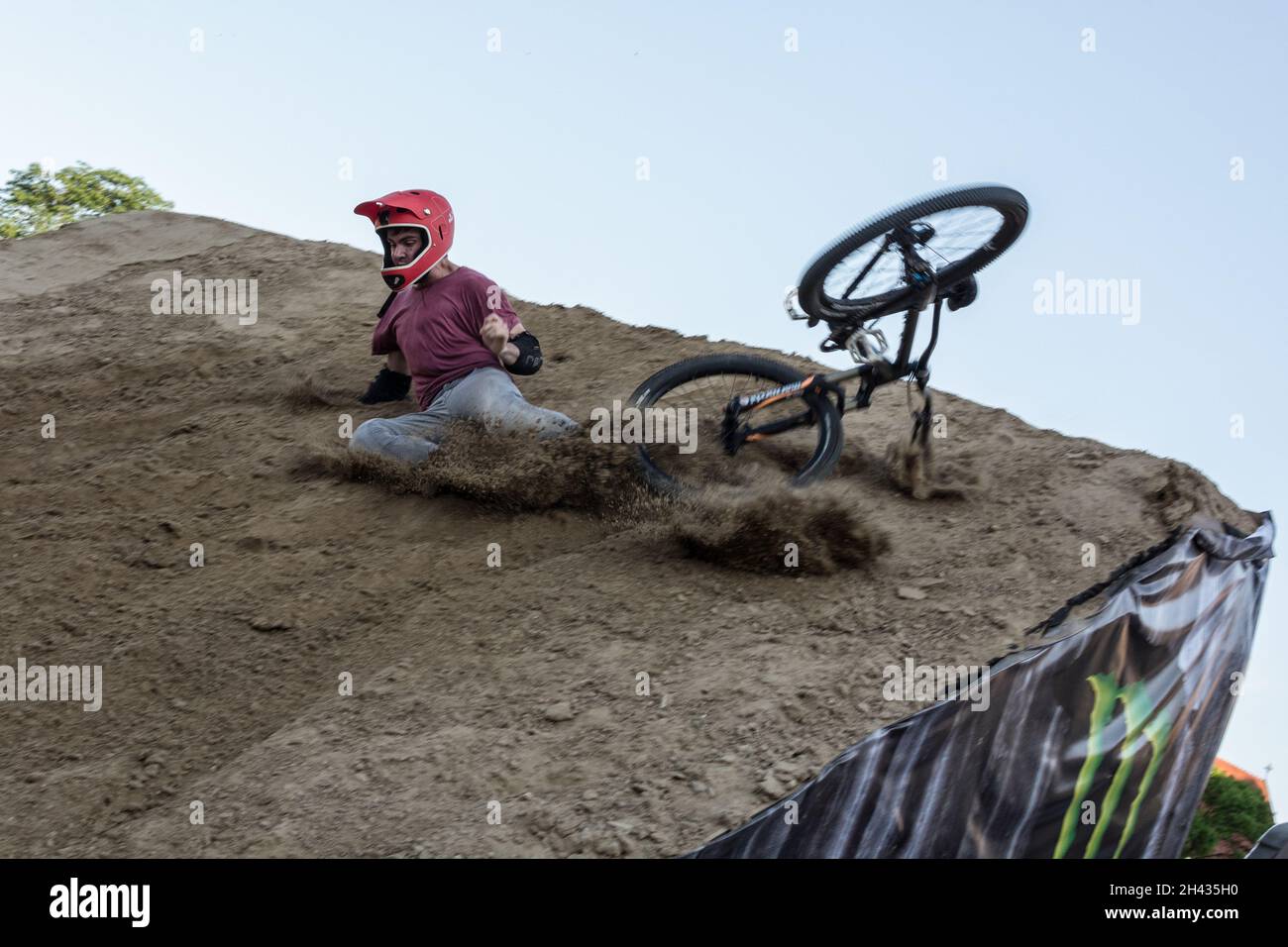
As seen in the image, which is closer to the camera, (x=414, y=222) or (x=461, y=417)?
(x=414, y=222)

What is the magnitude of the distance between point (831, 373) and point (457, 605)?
7.69ft

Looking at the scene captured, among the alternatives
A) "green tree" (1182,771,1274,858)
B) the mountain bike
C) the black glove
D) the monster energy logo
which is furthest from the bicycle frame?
"green tree" (1182,771,1274,858)

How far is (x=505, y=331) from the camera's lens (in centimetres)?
661

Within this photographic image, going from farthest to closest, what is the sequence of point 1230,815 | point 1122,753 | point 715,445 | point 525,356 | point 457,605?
point 1230,815
point 715,445
point 525,356
point 1122,753
point 457,605

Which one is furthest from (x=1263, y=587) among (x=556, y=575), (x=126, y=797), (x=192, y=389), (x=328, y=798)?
(x=192, y=389)

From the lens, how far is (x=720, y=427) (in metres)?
6.80

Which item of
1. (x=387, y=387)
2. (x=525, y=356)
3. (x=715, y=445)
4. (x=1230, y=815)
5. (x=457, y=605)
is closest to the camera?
(x=457, y=605)

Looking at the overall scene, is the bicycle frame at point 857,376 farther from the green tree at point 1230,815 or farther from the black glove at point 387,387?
the green tree at point 1230,815

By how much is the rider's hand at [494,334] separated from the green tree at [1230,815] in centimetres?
1091

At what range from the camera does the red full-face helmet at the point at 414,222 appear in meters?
6.49

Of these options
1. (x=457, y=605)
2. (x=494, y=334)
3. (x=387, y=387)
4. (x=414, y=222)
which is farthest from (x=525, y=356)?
(x=457, y=605)

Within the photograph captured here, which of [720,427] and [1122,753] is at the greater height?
→ [720,427]

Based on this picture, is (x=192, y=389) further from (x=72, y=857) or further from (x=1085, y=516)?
(x=1085, y=516)

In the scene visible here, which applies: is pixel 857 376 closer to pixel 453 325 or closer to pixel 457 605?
pixel 453 325
